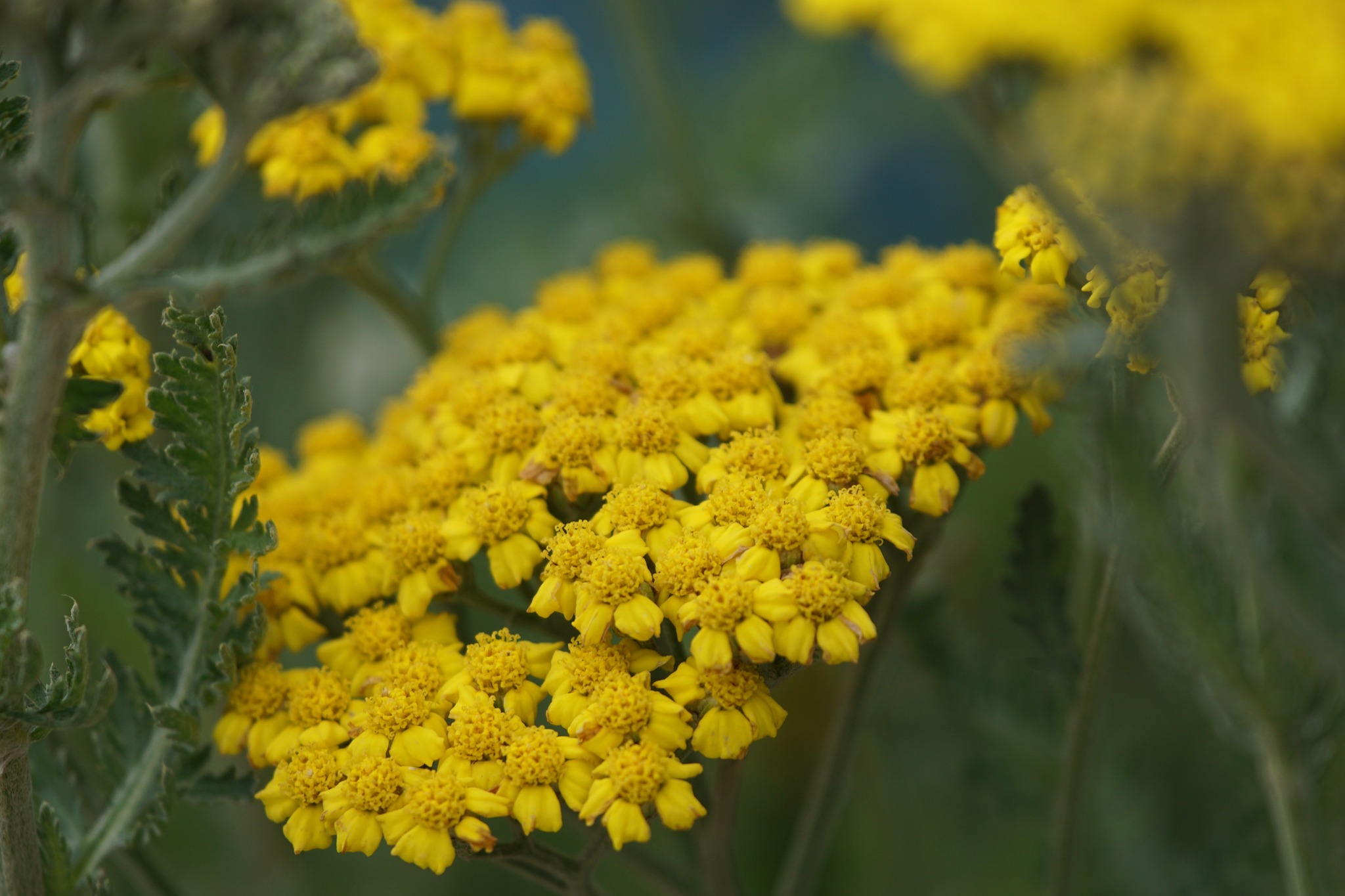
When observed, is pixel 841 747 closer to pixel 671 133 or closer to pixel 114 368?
pixel 114 368

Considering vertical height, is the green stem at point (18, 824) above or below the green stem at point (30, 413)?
below

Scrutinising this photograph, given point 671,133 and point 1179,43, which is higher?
point 671,133

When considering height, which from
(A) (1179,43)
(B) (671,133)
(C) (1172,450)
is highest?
(B) (671,133)

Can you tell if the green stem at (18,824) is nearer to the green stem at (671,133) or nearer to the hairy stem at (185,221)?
the hairy stem at (185,221)

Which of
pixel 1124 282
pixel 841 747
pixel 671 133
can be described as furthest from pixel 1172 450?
pixel 671 133

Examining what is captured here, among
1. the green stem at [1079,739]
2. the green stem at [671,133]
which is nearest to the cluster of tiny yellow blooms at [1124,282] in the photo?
the green stem at [1079,739]

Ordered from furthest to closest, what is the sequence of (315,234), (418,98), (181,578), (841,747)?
(418,98)
(841,747)
(181,578)
(315,234)

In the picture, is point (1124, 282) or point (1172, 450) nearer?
point (1124, 282)

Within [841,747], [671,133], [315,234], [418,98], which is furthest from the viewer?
[671,133]
